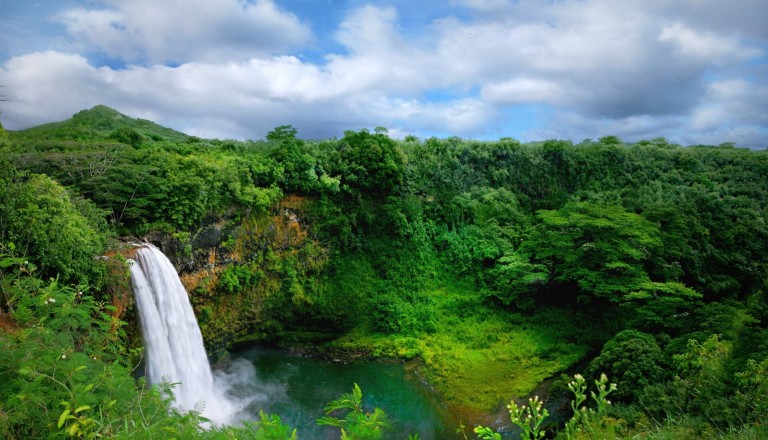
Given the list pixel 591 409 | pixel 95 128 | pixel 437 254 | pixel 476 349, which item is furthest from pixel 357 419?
pixel 95 128

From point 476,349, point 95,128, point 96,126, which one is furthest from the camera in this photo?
point 96,126

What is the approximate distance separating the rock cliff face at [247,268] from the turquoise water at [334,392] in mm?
1111

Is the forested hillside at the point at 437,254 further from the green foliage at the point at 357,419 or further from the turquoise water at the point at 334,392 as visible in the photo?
the green foliage at the point at 357,419

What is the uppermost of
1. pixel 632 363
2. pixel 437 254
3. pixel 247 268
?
pixel 437 254

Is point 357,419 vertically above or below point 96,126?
below

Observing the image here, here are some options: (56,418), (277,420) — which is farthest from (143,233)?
(277,420)

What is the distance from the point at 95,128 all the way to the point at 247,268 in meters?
11.1

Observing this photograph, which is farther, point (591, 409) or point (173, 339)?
point (173, 339)

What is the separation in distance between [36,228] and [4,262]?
1346mm

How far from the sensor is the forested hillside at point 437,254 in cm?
686

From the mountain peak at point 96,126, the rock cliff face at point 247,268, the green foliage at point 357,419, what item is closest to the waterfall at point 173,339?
the rock cliff face at point 247,268

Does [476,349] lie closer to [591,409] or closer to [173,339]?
[173,339]

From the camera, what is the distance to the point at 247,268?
1238 cm

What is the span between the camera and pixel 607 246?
13016 mm
